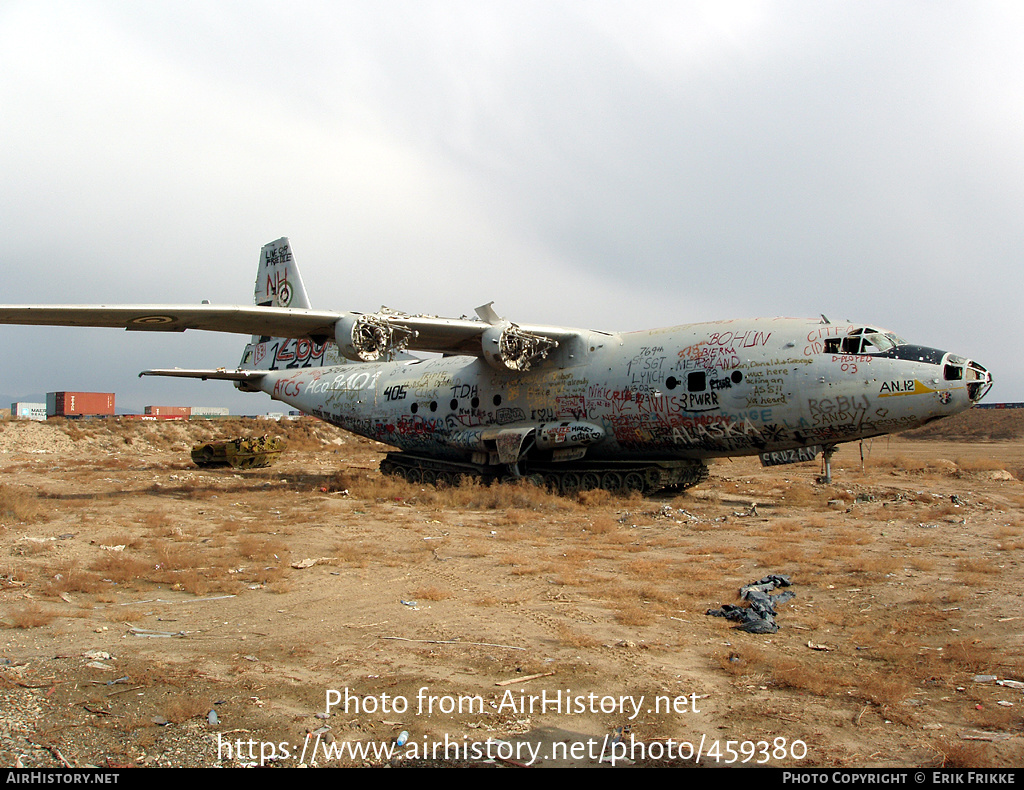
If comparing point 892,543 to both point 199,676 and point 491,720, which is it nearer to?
point 491,720

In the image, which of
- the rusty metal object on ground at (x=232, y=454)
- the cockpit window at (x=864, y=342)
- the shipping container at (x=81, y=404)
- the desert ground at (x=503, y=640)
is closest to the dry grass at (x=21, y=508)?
the desert ground at (x=503, y=640)

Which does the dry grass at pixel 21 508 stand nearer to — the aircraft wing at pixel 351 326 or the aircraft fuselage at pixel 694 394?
the aircraft wing at pixel 351 326

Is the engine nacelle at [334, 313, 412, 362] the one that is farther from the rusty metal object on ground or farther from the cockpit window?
the rusty metal object on ground

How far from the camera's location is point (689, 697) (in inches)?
175

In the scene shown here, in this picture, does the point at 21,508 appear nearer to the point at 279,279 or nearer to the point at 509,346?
the point at 509,346

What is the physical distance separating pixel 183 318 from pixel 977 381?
52.7ft

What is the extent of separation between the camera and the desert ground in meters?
3.74

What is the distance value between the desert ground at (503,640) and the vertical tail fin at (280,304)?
10516 millimetres

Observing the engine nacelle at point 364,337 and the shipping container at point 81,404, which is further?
the shipping container at point 81,404

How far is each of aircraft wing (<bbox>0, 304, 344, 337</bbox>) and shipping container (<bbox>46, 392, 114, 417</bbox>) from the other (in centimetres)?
6116

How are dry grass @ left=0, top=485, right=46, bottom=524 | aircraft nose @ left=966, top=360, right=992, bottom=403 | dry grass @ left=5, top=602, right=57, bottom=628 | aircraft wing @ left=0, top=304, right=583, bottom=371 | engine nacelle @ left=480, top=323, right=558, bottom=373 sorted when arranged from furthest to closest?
engine nacelle @ left=480, top=323, right=558, bottom=373 → aircraft wing @ left=0, top=304, right=583, bottom=371 → aircraft nose @ left=966, top=360, right=992, bottom=403 → dry grass @ left=0, top=485, right=46, bottom=524 → dry grass @ left=5, top=602, right=57, bottom=628

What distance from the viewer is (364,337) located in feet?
49.8

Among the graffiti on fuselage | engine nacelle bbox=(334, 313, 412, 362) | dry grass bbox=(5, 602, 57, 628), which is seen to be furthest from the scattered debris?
engine nacelle bbox=(334, 313, 412, 362)

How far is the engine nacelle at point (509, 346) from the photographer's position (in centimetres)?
1588
